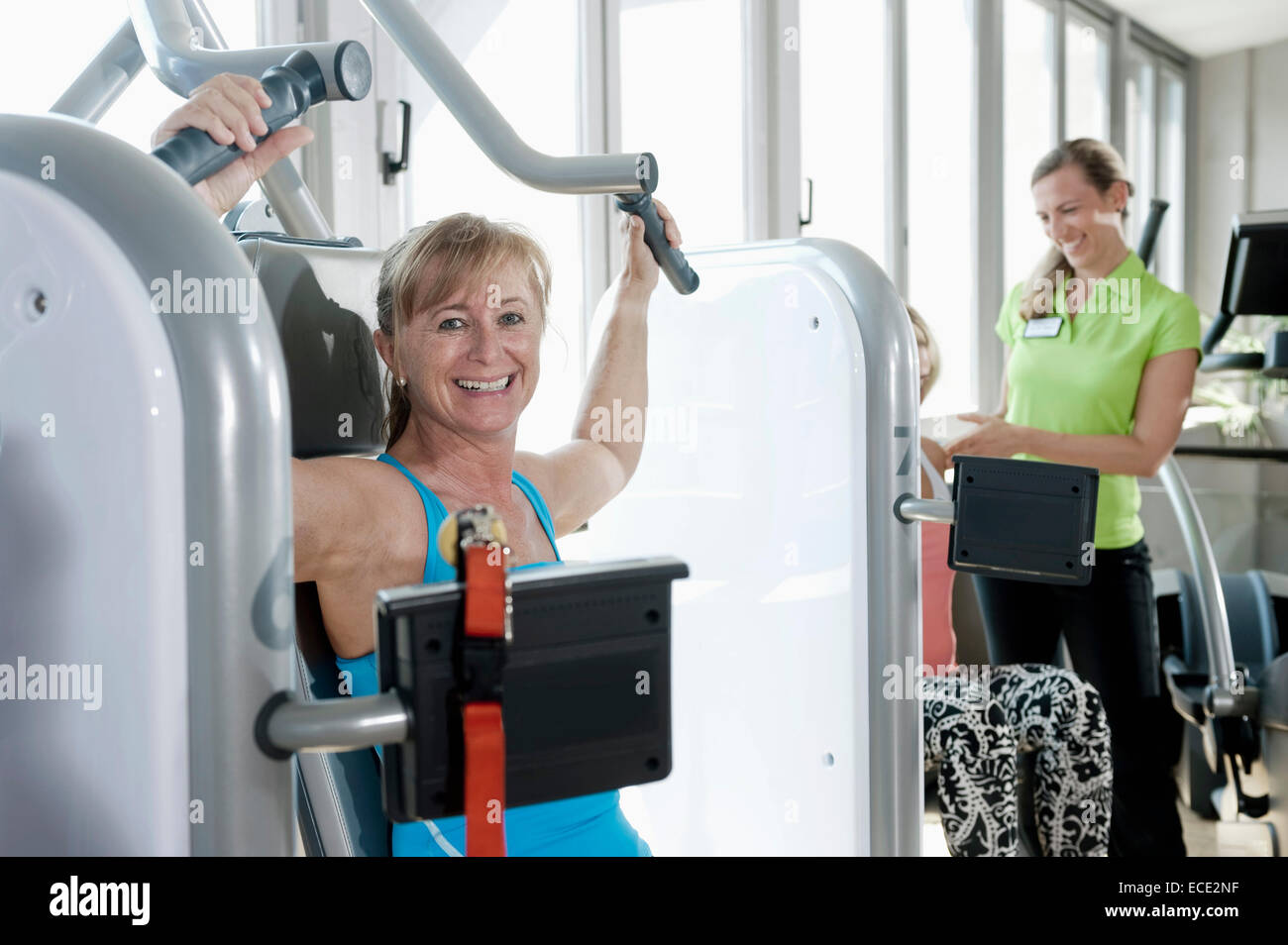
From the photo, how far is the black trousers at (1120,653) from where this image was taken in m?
2.24

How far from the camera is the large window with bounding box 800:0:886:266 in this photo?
3.58 meters

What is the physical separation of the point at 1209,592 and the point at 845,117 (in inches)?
80.8

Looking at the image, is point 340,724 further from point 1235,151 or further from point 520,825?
point 1235,151

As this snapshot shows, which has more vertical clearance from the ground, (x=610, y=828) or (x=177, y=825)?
(x=177, y=825)

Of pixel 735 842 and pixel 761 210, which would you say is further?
pixel 761 210

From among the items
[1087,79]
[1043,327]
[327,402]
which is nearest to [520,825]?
[327,402]

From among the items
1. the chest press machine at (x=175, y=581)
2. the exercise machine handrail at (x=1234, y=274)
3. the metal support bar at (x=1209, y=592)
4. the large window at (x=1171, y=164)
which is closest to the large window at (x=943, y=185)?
the exercise machine handrail at (x=1234, y=274)

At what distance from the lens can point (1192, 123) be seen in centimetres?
657

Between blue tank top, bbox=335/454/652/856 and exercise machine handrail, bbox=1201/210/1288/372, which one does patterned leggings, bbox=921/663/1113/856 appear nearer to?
blue tank top, bbox=335/454/652/856

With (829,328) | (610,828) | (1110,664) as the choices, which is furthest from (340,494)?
(1110,664)

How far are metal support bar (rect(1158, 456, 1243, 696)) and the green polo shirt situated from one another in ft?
0.95

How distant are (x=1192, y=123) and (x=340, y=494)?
6865mm

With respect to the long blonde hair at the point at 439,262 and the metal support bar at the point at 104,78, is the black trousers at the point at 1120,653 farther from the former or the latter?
the metal support bar at the point at 104,78
